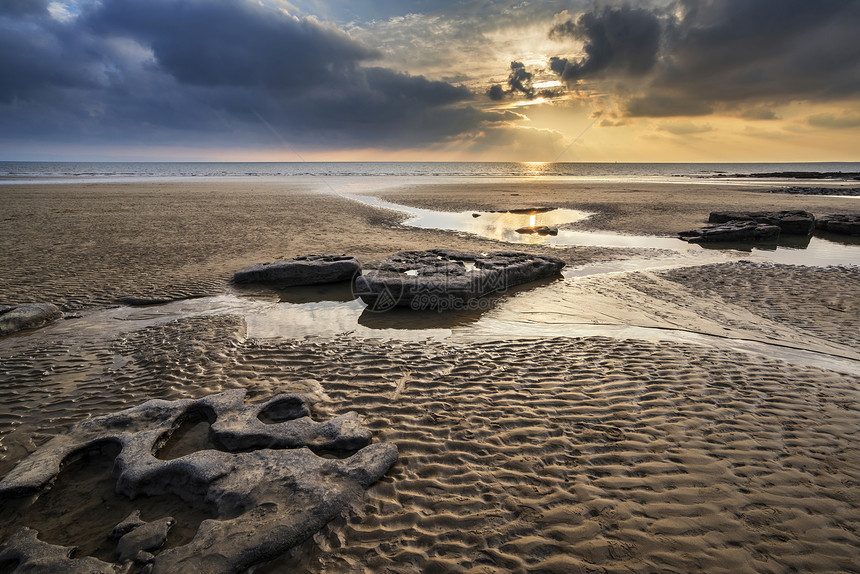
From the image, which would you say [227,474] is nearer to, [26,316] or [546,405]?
[546,405]

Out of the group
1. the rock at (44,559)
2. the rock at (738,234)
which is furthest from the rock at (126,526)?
the rock at (738,234)

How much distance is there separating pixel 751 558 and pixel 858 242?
19396mm

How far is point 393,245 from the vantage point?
15.0m

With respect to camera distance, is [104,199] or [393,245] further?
[104,199]

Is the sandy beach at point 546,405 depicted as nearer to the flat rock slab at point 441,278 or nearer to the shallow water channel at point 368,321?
the shallow water channel at point 368,321

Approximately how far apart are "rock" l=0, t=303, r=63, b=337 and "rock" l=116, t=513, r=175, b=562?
6285 mm

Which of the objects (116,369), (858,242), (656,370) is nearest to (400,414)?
(656,370)

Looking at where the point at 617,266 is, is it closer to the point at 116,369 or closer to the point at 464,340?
the point at 464,340

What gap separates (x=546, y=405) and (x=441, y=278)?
4.37m

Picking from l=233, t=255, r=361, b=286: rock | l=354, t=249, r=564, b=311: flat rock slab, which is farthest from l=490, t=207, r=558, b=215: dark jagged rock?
l=233, t=255, r=361, b=286: rock

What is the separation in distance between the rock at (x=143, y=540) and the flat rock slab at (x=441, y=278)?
564 centimetres

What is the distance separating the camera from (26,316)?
711 cm

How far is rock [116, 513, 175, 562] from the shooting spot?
2840 millimetres

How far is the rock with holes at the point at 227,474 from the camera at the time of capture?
2.81 m
